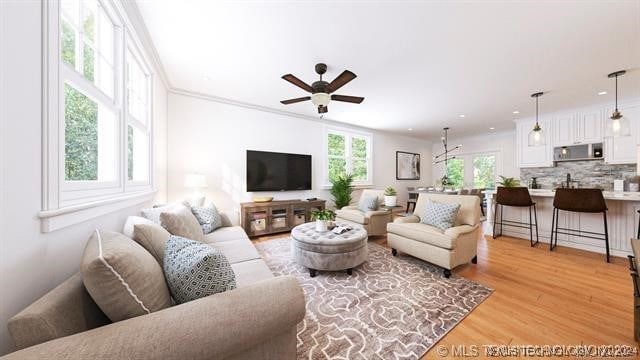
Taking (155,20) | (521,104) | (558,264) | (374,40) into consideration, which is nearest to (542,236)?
(558,264)

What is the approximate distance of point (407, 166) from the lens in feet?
23.3

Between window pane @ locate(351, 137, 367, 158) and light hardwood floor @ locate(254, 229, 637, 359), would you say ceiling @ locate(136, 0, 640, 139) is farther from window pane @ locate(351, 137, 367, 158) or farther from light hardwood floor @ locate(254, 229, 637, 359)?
light hardwood floor @ locate(254, 229, 637, 359)

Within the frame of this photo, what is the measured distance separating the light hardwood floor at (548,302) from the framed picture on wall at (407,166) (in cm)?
405

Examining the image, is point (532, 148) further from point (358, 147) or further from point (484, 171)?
point (358, 147)

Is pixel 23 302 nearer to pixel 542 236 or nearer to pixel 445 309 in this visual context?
pixel 445 309

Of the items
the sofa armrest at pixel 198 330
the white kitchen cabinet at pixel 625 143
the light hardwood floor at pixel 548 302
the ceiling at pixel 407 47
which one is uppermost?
the ceiling at pixel 407 47

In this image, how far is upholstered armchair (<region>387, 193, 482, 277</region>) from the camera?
2342 mm

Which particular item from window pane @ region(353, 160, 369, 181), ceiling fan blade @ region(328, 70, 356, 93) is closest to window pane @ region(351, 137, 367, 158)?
window pane @ region(353, 160, 369, 181)

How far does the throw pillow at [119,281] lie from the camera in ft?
2.34

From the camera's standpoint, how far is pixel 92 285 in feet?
2.35

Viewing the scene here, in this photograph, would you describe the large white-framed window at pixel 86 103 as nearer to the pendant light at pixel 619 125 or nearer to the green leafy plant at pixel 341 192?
the green leafy plant at pixel 341 192

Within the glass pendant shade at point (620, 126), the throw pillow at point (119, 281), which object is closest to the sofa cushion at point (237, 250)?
the throw pillow at point (119, 281)

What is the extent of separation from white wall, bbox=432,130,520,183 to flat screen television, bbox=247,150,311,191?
540 centimetres

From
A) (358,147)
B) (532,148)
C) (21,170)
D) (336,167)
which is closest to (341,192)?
(336,167)
